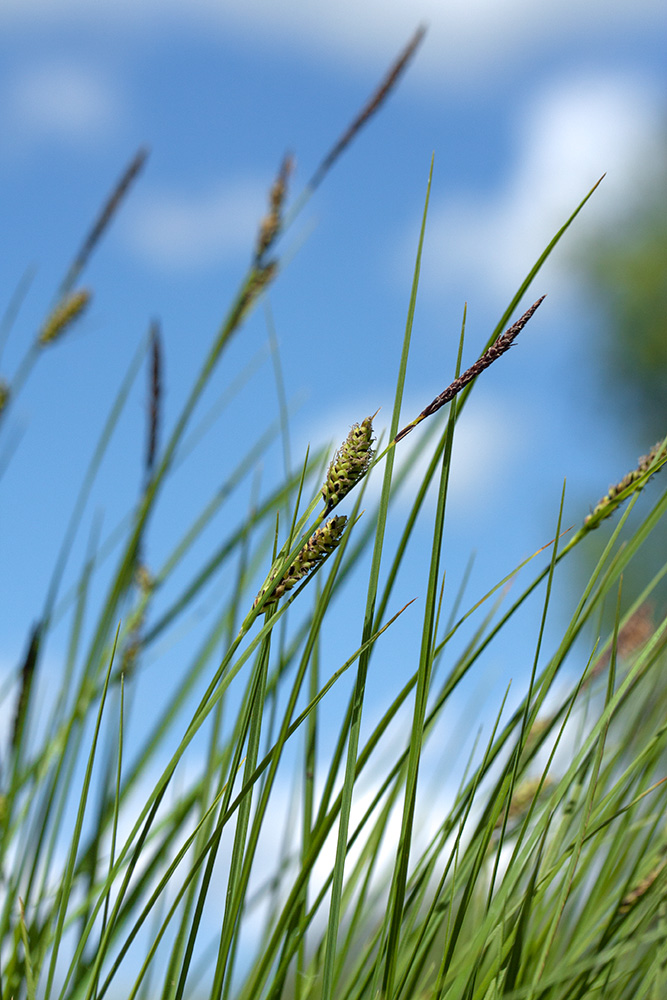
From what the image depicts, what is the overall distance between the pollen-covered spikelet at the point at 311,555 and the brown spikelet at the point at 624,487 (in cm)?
17

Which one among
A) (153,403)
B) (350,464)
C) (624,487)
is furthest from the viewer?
(153,403)

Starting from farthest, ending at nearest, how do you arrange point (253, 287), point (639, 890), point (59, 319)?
1. point (59, 319)
2. point (253, 287)
3. point (639, 890)

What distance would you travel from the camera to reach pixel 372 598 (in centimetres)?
42

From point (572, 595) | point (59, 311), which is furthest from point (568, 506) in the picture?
point (59, 311)

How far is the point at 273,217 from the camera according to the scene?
806 mm

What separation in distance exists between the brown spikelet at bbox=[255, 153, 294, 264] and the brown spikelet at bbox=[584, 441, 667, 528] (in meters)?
0.45

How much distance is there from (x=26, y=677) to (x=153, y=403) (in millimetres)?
241

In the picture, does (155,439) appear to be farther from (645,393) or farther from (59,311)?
(645,393)

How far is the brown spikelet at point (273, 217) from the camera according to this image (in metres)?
0.81

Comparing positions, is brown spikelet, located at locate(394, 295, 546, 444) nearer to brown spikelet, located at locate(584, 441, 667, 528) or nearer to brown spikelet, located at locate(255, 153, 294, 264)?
brown spikelet, located at locate(584, 441, 667, 528)

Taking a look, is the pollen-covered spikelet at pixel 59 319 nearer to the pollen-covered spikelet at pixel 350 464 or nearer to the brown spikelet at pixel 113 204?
the brown spikelet at pixel 113 204

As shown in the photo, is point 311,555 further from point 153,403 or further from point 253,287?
point 253,287

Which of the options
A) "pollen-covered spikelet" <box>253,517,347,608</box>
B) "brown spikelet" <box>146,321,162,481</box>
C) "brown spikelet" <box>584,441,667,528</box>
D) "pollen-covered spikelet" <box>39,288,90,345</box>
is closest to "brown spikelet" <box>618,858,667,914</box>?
"brown spikelet" <box>584,441,667,528</box>

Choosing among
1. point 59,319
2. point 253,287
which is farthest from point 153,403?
point 59,319
